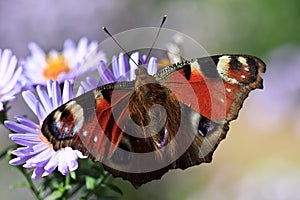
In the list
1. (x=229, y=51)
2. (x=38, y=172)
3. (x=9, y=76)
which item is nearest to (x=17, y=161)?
(x=38, y=172)

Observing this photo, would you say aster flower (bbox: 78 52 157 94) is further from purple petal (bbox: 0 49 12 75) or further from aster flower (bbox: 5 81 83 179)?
purple petal (bbox: 0 49 12 75)

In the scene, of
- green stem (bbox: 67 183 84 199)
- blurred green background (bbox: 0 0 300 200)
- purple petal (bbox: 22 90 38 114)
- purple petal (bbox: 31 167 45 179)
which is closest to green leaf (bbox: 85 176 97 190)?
green stem (bbox: 67 183 84 199)

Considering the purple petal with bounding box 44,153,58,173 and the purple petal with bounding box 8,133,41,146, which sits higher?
the purple petal with bounding box 8,133,41,146

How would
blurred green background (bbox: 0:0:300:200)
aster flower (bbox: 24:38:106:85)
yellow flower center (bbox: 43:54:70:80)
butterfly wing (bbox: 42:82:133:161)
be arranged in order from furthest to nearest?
blurred green background (bbox: 0:0:300:200), yellow flower center (bbox: 43:54:70:80), aster flower (bbox: 24:38:106:85), butterfly wing (bbox: 42:82:133:161)

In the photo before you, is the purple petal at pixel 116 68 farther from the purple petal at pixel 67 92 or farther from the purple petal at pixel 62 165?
the purple petal at pixel 62 165

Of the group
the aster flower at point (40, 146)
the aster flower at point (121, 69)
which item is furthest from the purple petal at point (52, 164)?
the aster flower at point (121, 69)

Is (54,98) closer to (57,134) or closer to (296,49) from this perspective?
(57,134)

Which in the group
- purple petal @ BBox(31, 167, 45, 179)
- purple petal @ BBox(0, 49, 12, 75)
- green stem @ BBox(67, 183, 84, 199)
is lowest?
green stem @ BBox(67, 183, 84, 199)
